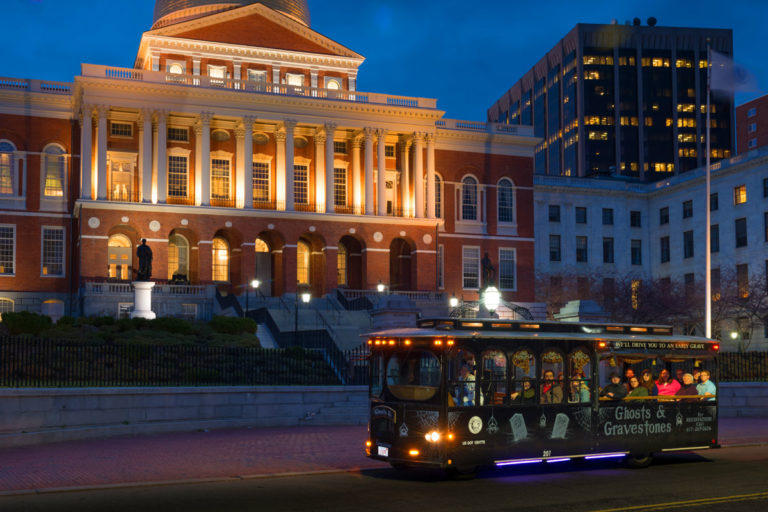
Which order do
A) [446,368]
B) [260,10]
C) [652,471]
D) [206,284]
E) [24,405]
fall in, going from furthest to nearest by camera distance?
[260,10]
[206,284]
[24,405]
[652,471]
[446,368]

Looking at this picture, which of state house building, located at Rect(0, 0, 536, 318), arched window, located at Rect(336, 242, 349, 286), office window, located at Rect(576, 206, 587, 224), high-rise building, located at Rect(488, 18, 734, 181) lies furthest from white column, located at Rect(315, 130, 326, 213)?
high-rise building, located at Rect(488, 18, 734, 181)

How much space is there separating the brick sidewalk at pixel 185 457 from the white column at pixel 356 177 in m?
37.3

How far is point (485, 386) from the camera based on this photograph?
17953mm

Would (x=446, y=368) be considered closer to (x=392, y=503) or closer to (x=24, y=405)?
(x=392, y=503)

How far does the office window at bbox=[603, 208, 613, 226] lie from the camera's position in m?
81.5

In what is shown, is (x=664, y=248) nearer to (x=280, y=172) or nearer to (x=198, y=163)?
(x=280, y=172)

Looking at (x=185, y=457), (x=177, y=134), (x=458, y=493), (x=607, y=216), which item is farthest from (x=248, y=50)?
(x=458, y=493)

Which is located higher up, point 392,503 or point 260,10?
point 260,10

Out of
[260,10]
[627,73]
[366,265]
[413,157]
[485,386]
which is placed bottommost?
[485,386]

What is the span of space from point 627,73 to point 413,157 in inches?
3115

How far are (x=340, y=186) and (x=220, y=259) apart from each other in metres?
9.44

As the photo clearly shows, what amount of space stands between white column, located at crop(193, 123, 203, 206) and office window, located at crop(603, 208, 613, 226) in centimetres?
3700

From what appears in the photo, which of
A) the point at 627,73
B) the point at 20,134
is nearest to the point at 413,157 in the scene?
the point at 20,134

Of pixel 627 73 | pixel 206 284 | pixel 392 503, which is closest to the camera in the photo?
pixel 392 503
